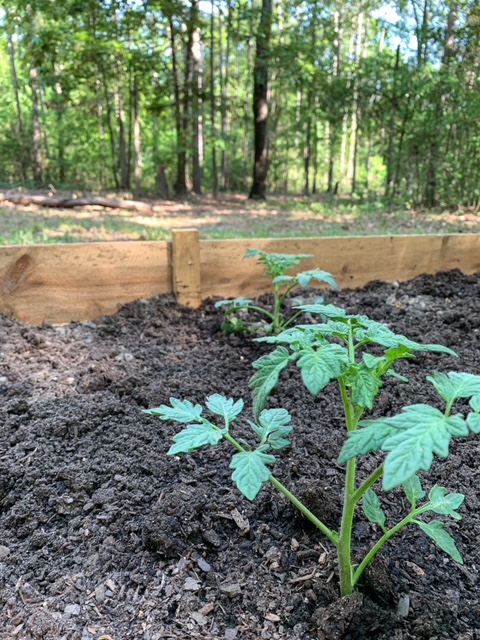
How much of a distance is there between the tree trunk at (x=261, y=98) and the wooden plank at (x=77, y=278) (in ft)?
25.3

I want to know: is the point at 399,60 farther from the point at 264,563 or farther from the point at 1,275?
the point at 264,563

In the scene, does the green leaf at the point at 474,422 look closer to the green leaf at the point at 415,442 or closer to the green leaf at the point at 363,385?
the green leaf at the point at 415,442

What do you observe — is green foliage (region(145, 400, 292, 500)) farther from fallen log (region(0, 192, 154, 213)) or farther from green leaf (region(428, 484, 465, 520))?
fallen log (region(0, 192, 154, 213))

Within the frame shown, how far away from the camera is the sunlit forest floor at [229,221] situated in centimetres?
464

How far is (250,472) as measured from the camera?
2.61 feet

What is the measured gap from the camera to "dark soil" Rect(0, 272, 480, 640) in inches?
37.7

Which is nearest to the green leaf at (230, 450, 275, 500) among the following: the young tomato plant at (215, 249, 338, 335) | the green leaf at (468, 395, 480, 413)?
the green leaf at (468, 395, 480, 413)

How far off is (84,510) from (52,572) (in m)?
0.18

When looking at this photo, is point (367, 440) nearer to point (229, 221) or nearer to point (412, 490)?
point (412, 490)

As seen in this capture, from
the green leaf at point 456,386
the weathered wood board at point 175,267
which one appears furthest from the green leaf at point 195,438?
the weathered wood board at point 175,267

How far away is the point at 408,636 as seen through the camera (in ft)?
2.94

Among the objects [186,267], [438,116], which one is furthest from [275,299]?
[438,116]

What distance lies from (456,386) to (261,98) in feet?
32.5

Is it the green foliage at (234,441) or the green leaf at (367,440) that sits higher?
the green leaf at (367,440)
